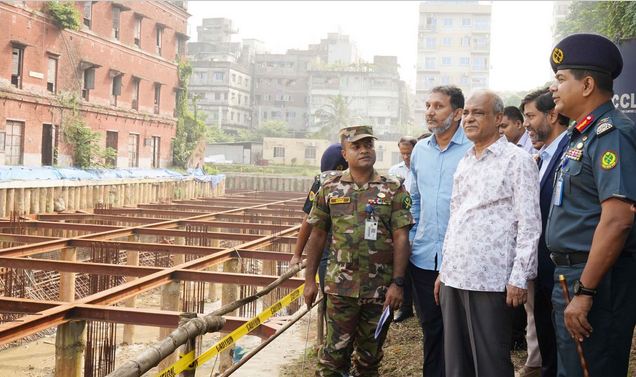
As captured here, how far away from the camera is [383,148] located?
48.2 metres

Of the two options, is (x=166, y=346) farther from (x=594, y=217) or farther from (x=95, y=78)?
(x=95, y=78)

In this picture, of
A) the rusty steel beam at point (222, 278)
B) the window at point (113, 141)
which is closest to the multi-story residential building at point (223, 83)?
the window at point (113, 141)

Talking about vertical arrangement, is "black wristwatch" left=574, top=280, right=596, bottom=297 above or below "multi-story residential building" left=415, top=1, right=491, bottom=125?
below

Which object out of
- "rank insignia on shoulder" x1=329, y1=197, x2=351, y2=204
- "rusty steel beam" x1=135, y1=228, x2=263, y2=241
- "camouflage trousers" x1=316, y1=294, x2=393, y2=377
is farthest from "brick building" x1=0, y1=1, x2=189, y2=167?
"camouflage trousers" x1=316, y1=294, x2=393, y2=377

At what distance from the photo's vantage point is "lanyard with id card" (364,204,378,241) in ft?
11.6

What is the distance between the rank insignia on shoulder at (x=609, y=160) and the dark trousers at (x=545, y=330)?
1.00m

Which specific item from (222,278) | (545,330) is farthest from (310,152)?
(545,330)

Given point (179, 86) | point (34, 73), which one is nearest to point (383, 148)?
point (179, 86)

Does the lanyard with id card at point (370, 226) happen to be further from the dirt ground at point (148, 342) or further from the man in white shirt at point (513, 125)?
the dirt ground at point (148, 342)

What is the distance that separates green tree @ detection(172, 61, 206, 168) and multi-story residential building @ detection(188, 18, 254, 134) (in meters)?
22.5

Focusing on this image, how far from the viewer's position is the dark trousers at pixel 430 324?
3602 mm

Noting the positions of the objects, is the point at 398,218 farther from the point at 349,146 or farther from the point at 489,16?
the point at 489,16

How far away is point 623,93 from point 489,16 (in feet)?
202

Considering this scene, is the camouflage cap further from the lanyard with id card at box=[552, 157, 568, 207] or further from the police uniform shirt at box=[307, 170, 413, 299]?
the lanyard with id card at box=[552, 157, 568, 207]
